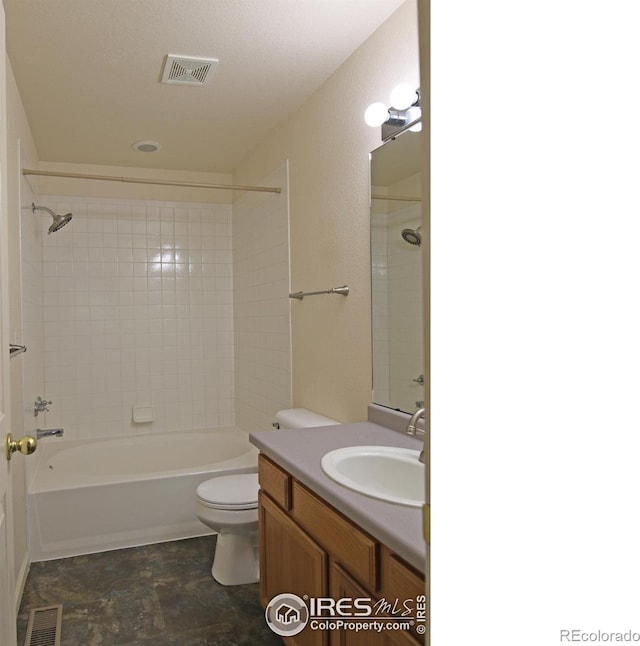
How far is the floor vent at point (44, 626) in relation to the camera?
7.01 ft

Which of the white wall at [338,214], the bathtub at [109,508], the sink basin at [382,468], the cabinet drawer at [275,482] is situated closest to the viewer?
the sink basin at [382,468]

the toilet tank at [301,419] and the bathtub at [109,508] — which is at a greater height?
the toilet tank at [301,419]

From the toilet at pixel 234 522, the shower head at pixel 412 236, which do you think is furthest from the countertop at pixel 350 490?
the shower head at pixel 412 236

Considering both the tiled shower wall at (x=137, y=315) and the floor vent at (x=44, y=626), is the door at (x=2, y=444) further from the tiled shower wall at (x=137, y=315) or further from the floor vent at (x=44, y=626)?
the tiled shower wall at (x=137, y=315)

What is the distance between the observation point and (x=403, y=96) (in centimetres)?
201

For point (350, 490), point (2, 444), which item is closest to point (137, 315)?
point (2, 444)

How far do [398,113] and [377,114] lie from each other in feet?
0.34

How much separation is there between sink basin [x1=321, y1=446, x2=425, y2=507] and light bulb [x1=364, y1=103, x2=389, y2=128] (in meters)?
1.24

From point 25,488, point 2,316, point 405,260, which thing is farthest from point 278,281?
point 2,316

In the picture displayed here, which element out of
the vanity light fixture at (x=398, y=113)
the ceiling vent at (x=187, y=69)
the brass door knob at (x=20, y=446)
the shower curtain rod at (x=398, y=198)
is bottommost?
the brass door knob at (x=20, y=446)

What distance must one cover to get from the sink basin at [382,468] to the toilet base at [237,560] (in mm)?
1064

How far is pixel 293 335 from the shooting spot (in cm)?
321
